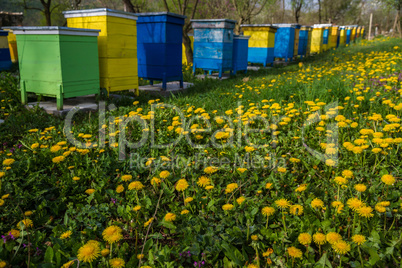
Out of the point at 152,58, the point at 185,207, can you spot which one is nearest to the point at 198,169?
the point at 185,207

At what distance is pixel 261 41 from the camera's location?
970 cm

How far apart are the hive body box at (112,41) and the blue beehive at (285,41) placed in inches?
325

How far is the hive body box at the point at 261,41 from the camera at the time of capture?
952 centimetres

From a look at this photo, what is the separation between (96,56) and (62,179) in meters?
2.45

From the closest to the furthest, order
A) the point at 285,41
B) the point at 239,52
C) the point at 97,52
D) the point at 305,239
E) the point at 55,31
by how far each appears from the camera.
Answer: the point at 305,239 < the point at 55,31 < the point at 97,52 < the point at 239,52 < the point at 285,41

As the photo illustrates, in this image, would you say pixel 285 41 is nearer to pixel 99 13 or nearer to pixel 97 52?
pixel 99 13

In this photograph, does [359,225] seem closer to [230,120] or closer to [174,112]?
[230,120]

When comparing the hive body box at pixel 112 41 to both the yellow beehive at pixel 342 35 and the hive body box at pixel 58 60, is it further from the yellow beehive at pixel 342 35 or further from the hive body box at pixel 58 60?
the yellow beehive at pixel 342 35

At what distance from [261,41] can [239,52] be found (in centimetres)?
208

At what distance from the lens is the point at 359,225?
1514 millimetres

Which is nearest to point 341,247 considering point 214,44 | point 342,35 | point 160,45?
point 160,45

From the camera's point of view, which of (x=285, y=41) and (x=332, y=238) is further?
(x=285, y=41)

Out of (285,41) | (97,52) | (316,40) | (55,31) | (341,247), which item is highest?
(316,40)

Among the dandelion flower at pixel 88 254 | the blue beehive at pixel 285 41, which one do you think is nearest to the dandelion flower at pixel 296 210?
the dandelion flower at pixel 88 254
